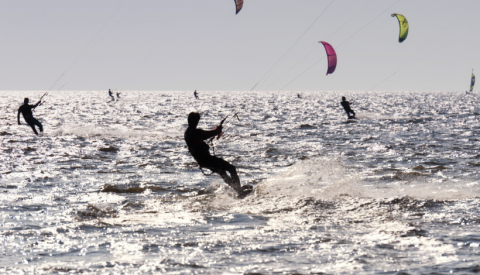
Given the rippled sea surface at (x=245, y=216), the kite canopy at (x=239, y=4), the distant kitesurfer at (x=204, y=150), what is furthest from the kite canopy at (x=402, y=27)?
the distant kitesurfer at (x=204, y=150)

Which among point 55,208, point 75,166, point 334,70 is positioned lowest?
point 55,208

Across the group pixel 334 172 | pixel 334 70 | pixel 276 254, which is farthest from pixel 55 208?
pixel 334 70

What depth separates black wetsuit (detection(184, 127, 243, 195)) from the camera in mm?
8023

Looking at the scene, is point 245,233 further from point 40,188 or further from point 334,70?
point 334,70

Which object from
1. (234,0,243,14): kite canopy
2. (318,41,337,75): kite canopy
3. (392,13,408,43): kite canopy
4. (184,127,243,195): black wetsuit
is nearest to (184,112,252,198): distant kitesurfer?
(184,127,243,195): black wetsuit

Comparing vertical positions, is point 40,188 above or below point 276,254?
above

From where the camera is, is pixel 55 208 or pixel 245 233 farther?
pixel 55 208

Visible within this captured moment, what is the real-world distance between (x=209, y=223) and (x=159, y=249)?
1226mm

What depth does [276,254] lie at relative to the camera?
15.3 feet

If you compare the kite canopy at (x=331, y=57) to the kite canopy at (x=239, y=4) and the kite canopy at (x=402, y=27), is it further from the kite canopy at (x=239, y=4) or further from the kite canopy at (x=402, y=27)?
the kite canopy at (x=239, y=4)

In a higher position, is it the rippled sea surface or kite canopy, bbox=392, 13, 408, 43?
kite canopy, bbox=392, 13, 408, 43

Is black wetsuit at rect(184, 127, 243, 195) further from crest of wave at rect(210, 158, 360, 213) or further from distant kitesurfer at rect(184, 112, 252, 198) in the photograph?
crest of wave at rect(210, 158, 360, 213)

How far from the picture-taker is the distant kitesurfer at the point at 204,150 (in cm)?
794

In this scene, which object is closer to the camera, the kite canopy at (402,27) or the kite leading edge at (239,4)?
the kite leading edge at (239,4)
